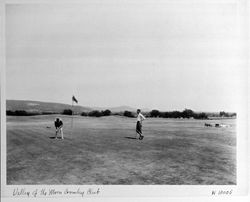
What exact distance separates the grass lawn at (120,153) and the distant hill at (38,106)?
49 mm

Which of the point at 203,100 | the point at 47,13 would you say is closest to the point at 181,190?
the point at 203,100

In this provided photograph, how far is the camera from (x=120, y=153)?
83.9 inches

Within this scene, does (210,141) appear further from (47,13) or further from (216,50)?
(47,13)

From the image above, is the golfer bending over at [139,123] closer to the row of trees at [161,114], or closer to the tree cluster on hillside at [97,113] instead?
the row of trees at [161,114]

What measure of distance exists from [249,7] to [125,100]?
0.94m

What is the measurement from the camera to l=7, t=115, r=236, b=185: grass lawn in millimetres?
2100

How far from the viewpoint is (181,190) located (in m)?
2.09

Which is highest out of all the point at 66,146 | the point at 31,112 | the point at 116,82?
the point at 116,82

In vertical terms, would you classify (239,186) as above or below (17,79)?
below

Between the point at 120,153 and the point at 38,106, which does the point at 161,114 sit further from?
the point at 38,106

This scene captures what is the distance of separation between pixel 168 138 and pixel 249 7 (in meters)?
0.94

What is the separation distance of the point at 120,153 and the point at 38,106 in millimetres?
573

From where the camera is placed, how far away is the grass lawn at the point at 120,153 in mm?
2100

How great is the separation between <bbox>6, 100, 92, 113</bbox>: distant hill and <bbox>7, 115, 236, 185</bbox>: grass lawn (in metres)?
0.05
